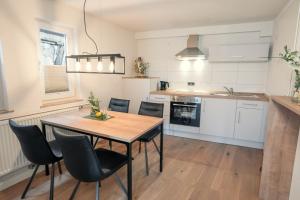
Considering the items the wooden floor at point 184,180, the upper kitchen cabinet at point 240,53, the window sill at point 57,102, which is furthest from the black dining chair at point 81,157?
the upper kitchen cabinet at point 240,53

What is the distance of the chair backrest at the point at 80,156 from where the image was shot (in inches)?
55.9

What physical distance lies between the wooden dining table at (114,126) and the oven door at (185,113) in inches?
59.0

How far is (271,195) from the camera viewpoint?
1905 millimetres

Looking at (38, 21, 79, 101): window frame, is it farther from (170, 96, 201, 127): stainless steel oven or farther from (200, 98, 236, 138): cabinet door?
(200, 98, 236, 138): cabinet door

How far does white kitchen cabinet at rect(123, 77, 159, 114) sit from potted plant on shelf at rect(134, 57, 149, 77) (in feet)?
1.42

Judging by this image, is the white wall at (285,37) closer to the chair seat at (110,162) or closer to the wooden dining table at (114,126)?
the wooden dining table at (114,126)

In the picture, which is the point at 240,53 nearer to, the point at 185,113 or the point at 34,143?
the point at 185,113

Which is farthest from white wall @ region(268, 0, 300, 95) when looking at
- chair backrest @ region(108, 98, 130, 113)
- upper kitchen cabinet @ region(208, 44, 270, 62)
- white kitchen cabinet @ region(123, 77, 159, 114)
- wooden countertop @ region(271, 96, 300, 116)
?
white kitchen cabinet @ region(123, 77, 159, 114)

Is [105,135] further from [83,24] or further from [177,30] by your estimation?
[177,30]

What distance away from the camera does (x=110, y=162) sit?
1812 mm

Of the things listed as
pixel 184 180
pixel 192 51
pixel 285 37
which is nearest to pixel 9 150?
pixel 184 180

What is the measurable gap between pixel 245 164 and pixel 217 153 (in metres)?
0.47

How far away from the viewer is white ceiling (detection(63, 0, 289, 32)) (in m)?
2.59

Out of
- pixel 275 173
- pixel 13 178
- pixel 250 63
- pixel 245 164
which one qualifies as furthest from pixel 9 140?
pixel 250 63
